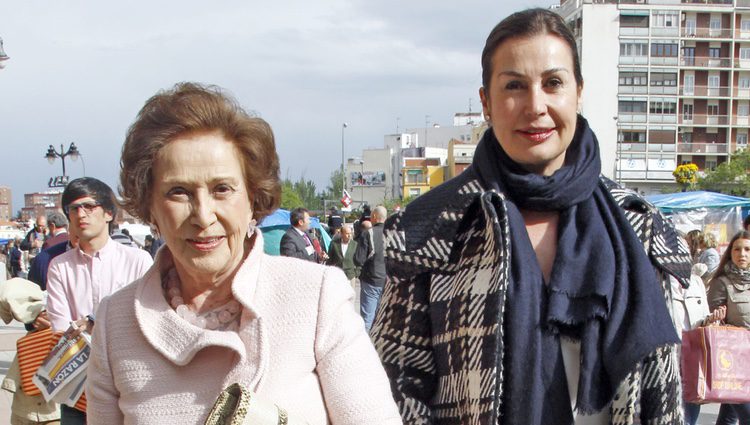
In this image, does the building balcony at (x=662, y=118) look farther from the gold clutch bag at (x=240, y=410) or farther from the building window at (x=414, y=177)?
the gold clutch bag at (x=240, y=410)

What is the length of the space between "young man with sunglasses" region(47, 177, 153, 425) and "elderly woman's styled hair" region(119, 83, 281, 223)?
8.77ft

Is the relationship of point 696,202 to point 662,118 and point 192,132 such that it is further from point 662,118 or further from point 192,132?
point 662,118

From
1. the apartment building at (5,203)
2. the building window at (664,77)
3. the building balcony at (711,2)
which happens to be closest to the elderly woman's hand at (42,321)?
the building window at (664,77)

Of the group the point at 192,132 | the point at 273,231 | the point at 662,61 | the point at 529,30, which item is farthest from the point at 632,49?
the point at 192,132

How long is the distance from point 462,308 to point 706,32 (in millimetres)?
74217

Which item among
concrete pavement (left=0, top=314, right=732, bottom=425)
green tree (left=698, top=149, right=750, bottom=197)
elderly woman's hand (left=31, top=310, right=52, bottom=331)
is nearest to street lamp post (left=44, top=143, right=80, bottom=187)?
concrete pavement (left=0, top=314, right=732, bottom=425)

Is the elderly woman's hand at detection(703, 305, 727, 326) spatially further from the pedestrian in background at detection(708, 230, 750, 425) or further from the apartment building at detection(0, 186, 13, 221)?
the apartment building at detection(0, 186, 13, 221)

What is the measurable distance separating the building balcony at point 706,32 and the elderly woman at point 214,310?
73397 mm

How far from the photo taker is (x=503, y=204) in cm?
221

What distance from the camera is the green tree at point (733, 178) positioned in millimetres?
55906

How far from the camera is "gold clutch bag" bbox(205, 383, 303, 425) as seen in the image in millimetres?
1563

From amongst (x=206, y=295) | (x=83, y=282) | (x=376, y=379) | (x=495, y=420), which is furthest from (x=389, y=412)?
(x=83, y=282)

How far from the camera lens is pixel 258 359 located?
182 cm

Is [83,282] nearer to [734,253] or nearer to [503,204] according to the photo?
[503,204]
